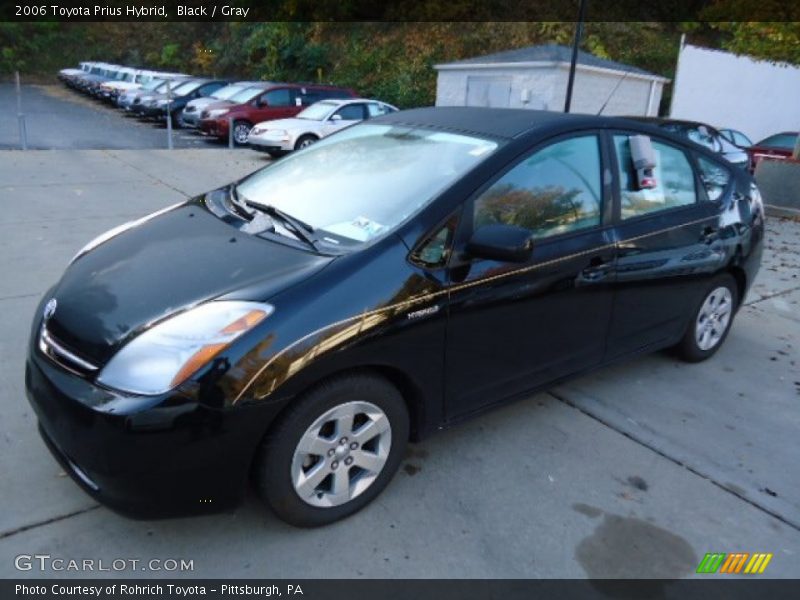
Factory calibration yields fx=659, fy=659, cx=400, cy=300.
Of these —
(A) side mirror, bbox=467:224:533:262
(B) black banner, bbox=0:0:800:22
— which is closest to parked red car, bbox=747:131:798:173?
(B) black banner, bbox=0:0:800:22

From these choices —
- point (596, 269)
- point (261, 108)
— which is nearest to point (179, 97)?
point (261, 108)

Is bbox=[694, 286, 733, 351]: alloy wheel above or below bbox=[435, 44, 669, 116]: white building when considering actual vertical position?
below

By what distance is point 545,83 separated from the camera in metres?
17.6

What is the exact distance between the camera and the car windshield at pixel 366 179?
9.51 ft

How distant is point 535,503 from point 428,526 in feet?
1.68

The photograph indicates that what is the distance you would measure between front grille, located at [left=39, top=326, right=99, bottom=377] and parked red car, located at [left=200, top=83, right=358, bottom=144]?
45.3 ft

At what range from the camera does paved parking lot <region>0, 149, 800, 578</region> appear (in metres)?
2.51

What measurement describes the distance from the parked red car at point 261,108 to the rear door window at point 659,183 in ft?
43.2

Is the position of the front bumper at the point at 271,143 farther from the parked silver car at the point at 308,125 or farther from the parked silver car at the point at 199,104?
the parked silver car at the point at 199,104

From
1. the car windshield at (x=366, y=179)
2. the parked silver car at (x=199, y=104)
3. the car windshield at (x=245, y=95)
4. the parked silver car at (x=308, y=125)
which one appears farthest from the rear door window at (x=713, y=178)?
the parked silver car at (x=199, y=104)

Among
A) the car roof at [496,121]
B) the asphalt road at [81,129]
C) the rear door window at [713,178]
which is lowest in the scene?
the asphalt road at [81,129]

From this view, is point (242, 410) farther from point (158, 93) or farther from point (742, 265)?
point (158, 93)

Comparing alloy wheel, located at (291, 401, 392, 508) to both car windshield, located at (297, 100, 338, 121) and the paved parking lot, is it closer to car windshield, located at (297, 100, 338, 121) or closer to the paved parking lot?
the paved parking lot

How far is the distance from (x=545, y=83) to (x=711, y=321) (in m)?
14.6
